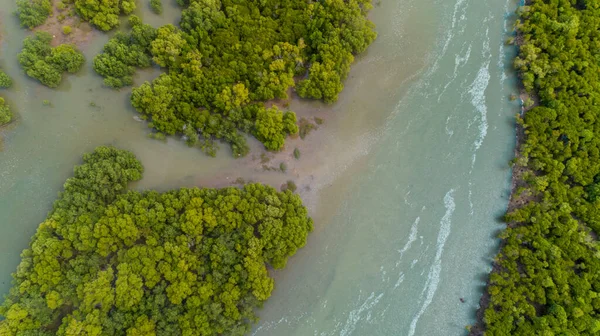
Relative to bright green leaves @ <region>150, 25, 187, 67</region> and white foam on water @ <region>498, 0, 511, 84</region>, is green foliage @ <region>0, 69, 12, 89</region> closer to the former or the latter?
bright green leaves @ <region>150, 25, 187, 67</region>

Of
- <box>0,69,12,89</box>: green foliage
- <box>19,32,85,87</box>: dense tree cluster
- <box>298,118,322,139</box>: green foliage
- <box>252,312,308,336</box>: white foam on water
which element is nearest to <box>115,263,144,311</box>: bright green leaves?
<box>252,312,308,336</box>: white foam on water

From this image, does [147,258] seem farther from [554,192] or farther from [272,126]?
[554,192]

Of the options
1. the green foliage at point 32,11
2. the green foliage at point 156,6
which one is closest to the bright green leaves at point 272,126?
the green foliage at point 156,6

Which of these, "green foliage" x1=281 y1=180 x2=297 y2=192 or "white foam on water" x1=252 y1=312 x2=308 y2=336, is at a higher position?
"green foliage" x1=281 y1=180 x2=297 y2=192

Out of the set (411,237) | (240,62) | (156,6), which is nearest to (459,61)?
(411,237)

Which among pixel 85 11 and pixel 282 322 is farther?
pixel 85 11

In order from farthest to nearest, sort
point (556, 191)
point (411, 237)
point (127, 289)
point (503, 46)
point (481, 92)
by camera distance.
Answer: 1. point (503, 46)
2. point (481, 92)
3. point (411, 237)
4. point (556, 191)
5. point (127, 289)
